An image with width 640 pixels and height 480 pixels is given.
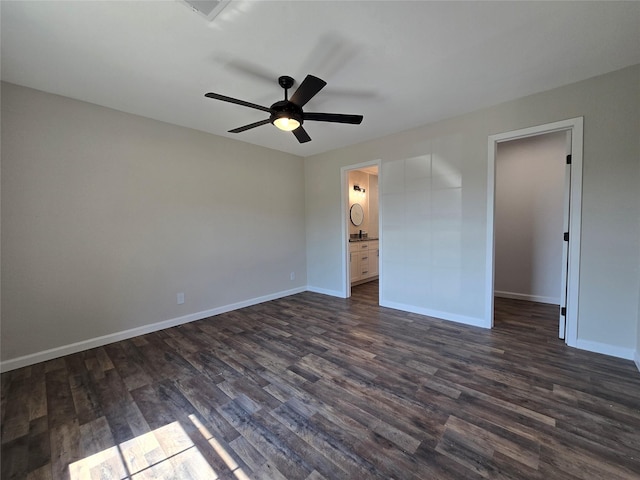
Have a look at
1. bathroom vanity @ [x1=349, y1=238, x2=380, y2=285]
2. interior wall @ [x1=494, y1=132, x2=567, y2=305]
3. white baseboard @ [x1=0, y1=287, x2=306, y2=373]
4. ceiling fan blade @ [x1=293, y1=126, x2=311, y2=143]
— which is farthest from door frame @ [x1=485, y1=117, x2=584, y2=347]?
white baseboard @ [x1=0, y1=287, x2=306, y2=373]

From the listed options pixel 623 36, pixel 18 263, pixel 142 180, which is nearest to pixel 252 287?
pixel 142 180

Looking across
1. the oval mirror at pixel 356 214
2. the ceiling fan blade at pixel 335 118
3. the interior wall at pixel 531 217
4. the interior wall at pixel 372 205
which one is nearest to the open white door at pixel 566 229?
the interior wall at pixel 531 217

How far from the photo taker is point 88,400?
190cm

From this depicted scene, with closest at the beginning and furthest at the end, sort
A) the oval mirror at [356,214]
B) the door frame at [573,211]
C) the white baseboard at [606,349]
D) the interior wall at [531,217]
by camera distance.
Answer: the white baseboard at [606,349], the door frame at [573,211], the interior wall at [531,217], the oval mirror at [356,214]

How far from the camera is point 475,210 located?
3041mm

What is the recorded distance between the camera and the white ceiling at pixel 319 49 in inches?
62.6

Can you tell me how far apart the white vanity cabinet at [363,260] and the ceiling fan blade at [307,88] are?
325cm

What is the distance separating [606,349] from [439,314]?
4.91 ft

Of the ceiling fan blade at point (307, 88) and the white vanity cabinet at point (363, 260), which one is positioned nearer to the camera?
the ceiling fan blade at point (307, 88)

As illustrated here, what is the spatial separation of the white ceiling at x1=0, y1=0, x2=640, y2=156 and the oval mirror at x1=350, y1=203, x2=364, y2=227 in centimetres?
302

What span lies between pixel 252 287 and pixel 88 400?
2.39m

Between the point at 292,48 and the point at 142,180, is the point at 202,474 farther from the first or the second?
the point at 142,180

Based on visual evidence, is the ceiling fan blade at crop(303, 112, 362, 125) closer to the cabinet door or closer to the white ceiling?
the white ceiling

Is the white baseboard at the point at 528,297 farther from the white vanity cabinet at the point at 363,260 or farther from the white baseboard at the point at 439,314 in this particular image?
the white vanity cabinet at the point at 363,260
